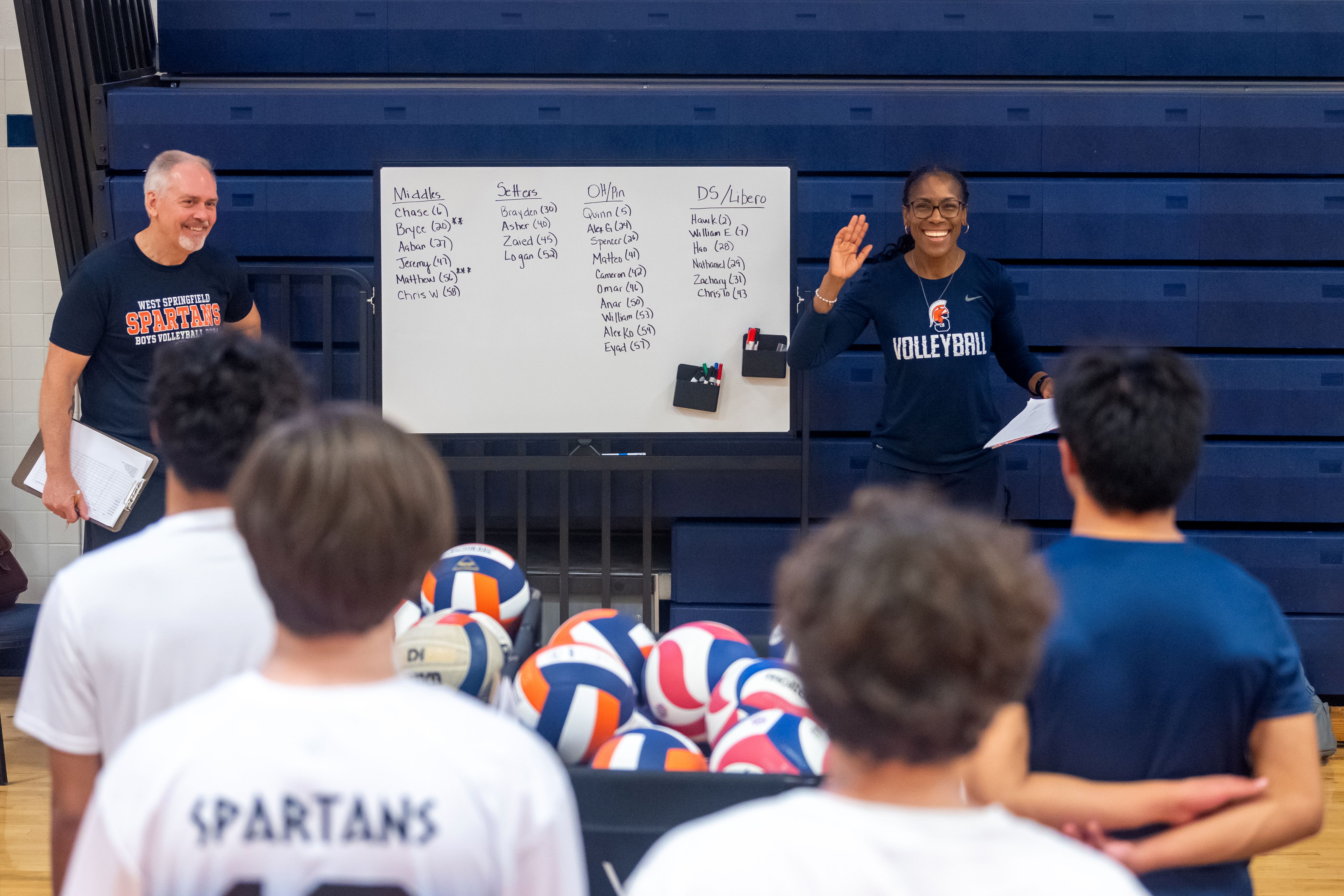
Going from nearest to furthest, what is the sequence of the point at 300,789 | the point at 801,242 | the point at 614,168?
the point at 300,789 < the point at 614,168 < the point at 801,242

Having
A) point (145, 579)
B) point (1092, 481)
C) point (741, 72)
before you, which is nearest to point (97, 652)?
point (145, 579)

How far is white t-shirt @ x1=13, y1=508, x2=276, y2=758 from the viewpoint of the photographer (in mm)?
1223

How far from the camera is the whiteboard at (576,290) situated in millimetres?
3883

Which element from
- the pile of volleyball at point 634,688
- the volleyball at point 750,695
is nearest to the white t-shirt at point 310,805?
the pile of volleyball at point 634,688

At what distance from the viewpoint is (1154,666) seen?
121 cm

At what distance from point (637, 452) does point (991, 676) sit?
336cm

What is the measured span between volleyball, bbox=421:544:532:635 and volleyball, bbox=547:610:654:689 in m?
0.19

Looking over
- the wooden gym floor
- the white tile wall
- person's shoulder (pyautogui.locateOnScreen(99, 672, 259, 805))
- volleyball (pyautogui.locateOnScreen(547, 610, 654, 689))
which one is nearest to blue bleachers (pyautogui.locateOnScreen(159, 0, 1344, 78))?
the white tile wall

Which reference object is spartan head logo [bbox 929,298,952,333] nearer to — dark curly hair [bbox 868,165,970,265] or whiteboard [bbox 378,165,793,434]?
dark curly hair [bbox 868,165,970,265]

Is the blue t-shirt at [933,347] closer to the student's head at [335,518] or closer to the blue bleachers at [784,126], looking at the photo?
the blue bleachers at [784,126]

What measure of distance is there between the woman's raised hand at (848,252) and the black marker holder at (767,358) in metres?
0.64

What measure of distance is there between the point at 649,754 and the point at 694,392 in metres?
2.09

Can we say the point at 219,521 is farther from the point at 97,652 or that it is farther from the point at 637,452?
the point at 637,452

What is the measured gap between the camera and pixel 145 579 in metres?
1.23
